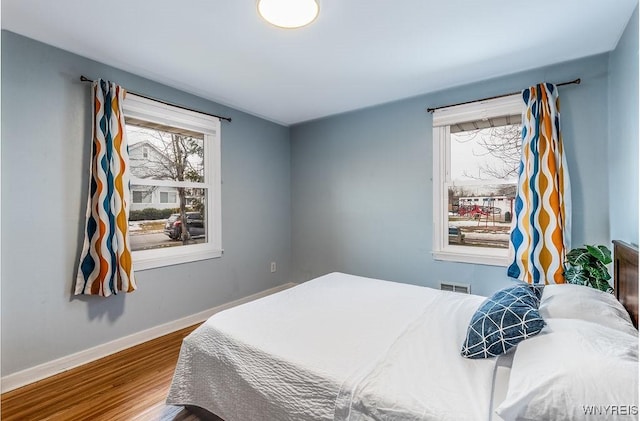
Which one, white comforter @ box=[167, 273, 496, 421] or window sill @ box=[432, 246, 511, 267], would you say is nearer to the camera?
white comforter @ box=[167, 273, 496, 421]

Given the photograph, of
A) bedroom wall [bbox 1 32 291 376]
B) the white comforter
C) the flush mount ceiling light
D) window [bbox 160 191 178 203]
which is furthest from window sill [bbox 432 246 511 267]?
window [bbox 160 191 178 203]

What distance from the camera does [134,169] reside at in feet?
8.53

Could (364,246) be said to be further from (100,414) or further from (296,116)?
(100,414)

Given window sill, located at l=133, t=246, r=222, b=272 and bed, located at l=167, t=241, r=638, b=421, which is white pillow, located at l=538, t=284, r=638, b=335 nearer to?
bed, located at l=167, t=241, r=638, b=421

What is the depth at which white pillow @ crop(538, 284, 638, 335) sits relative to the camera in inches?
44.3

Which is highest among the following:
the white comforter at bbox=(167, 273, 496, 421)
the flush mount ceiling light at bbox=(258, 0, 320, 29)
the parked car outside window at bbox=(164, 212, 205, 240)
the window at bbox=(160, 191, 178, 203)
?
the flush mount ceiling light at bbox=(258, 0, 320, 29)

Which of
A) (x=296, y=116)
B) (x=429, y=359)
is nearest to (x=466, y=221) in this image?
(x=429, y=359)

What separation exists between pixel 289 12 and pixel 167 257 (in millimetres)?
2335

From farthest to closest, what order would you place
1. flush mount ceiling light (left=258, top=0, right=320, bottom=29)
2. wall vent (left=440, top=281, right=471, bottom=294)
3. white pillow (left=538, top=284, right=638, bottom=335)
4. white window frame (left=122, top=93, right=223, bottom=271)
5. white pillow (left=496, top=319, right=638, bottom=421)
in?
wall vent (left=440, top=281, right=471, bottom=294), white window frame (left=122, top=93, right=223, bottom=271), flush mount ceiling light (left=258, top=0, right=320, bottom=29), white pillow (left=538, top=284, right=638, bottom=335), white pillow (left=496, top=319, right=638, bottom=421)

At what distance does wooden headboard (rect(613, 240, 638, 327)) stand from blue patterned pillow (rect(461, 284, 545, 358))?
0.45 m

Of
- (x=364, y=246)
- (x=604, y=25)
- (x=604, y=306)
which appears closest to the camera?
(x=604, y=306)

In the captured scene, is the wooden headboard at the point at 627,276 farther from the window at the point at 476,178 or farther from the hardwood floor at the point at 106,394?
the hardwood floor at the point at 106,394

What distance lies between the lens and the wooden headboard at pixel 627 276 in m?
1.32

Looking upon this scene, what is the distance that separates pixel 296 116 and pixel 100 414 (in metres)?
3.29
